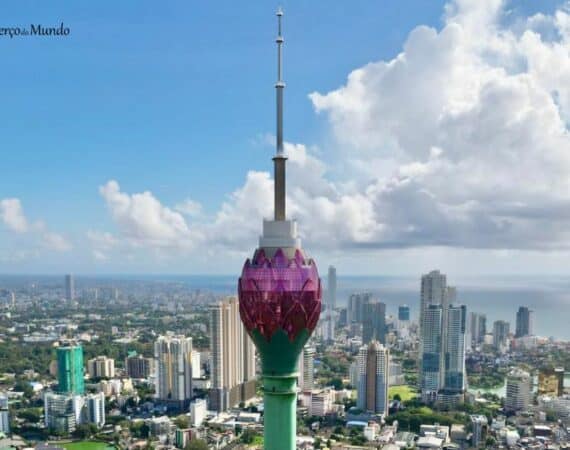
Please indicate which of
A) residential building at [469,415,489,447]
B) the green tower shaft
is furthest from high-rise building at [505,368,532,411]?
the green tower shaft

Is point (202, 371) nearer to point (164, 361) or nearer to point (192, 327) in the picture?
point (164, 361)

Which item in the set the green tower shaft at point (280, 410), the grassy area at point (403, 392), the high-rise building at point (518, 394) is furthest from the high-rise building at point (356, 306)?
the green tower shaft at point (280, 410)

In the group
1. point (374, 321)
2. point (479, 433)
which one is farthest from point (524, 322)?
point (479, 433)

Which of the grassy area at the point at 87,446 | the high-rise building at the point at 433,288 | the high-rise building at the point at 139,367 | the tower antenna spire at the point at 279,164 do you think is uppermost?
the tower antenna spire at the point at 279,164

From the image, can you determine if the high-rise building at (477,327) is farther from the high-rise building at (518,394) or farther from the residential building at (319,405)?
the residential building at (319,405)

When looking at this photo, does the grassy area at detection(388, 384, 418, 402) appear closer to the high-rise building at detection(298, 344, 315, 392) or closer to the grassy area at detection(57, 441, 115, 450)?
the high-rise building at detection(298, 344, 315, 392)

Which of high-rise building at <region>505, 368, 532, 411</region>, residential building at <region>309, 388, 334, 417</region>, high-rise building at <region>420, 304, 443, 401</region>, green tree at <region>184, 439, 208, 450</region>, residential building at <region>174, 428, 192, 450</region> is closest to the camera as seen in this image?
green tree at <region>184, 439, 208, 450</region>

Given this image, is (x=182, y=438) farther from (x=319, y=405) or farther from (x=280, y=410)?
(x=280, y=410)

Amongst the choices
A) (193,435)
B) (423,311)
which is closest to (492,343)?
(423,311)
